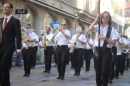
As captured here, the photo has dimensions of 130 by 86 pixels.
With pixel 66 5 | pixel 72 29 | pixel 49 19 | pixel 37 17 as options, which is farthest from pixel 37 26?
pixel 72 29

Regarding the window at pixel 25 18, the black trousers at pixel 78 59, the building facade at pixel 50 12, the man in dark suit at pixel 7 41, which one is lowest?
the black trousers at pixel 78 59

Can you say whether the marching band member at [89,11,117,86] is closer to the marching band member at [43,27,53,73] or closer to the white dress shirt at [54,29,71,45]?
the white dress shirt at [54,29,71,45]

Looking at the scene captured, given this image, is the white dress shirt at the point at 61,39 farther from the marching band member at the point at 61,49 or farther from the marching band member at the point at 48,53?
the marching band member at the point at 48,53

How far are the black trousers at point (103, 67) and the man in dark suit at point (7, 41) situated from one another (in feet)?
5.83

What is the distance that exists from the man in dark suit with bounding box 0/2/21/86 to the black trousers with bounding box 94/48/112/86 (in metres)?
1.78

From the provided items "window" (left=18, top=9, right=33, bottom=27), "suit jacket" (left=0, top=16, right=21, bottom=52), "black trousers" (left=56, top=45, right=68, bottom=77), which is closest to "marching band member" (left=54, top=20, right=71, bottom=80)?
"black trousers" (left=56, top=45, right=68, bottom=77)

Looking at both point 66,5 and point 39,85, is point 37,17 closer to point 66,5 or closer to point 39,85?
point 66,5

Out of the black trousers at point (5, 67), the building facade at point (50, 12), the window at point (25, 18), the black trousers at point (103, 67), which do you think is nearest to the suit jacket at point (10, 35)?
the black trousers at point (5, 67)

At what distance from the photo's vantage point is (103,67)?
22.0 feet

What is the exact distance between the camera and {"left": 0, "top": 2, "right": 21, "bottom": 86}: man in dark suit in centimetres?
635

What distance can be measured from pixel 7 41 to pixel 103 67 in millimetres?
2115

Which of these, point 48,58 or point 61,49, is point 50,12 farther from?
point 61,49

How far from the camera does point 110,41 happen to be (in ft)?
22.0

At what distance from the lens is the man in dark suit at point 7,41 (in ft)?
20.8
